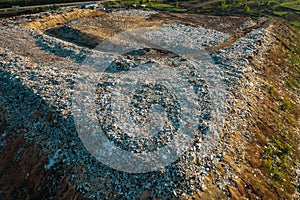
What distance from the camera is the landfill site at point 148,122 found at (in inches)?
452

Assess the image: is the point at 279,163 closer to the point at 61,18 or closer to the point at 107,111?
the point at 107,111

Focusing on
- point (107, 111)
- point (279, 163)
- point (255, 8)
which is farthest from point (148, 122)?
point (255, 8)

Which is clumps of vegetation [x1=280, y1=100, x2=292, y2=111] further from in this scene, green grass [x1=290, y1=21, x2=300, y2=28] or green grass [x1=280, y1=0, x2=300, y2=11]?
green grass [x1=280, y1=0, x2=300, y2=11]

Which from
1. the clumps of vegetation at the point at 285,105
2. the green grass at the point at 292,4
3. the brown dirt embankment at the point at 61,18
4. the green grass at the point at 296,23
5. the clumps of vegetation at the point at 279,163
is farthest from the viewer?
the green grass at the point at 292,4

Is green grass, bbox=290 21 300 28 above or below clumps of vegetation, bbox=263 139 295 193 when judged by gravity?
above

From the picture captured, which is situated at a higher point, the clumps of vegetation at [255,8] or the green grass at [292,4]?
the green grass at [292,4]

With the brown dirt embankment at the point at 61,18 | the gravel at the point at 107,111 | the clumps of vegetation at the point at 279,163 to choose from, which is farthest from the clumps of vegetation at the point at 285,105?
the brown dirt embankment at the point at 61,18

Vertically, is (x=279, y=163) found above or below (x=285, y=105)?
below

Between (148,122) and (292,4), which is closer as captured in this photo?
(148,122)

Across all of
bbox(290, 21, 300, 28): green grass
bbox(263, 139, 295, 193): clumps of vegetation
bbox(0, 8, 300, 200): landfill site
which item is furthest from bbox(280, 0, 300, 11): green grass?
bbox(263, 139, 295, 193): clumps of vegetation

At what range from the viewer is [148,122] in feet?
46.0

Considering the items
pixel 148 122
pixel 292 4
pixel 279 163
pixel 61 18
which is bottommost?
pixel 279 163

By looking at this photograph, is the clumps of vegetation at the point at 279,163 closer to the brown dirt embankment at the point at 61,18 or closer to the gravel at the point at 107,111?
the gravel at the point at 107,111

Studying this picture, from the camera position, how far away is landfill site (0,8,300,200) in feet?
37.7
